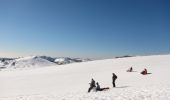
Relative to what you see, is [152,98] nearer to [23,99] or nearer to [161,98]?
[161,98]

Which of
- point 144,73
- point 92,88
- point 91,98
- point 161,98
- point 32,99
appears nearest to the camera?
point 161,98

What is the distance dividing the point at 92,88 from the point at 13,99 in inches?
260

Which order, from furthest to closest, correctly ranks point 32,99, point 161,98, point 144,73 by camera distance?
1. point 144,73
2. point 32,99
3. point 161,98

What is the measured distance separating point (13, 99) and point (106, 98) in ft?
23.1

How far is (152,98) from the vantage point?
50.0 ft

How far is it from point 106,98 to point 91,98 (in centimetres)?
101

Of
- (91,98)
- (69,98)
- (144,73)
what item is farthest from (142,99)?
(144,73)

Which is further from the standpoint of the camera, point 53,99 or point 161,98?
point 53,99

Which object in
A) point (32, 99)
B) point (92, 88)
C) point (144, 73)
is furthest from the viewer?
point (144, 73)

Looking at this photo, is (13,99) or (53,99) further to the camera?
(13,99)

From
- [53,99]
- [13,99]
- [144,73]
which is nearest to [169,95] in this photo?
[53,99]

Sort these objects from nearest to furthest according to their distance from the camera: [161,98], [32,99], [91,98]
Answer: [161,98] < [91,98] < [32,99]

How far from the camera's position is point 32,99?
17.8 m

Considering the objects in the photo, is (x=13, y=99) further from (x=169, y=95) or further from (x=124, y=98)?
(x=169, y=95)
